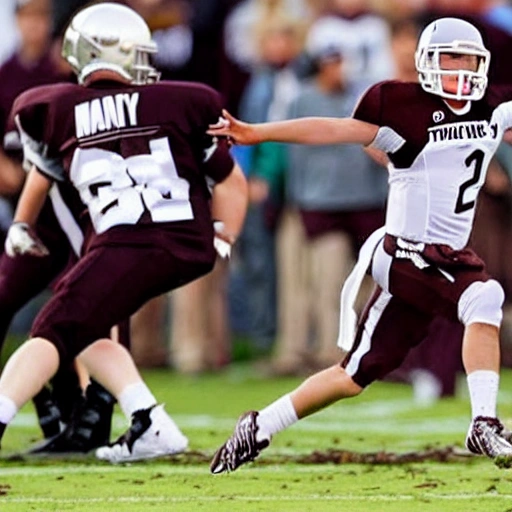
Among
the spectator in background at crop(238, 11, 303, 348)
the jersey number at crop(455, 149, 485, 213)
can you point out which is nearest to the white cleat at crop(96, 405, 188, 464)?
the jersey number at crop(455, 149, 485, 213)

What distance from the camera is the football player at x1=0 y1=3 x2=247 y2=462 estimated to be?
7332 mm

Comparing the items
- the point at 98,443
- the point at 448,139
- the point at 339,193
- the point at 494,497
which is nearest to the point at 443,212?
the point at 448,139

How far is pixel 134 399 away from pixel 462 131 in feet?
5.24

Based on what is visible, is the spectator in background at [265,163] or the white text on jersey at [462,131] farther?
the spectator in background at [265,163]

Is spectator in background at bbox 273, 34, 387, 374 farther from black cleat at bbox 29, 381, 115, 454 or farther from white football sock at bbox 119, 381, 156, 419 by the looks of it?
white football sock at bbox 119, 381, 156, 419

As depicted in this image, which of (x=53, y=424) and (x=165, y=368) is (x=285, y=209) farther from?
(x=53, y=424)

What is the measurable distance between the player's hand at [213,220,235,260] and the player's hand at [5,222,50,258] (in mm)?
676

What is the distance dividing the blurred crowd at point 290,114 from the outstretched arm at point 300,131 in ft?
15.0

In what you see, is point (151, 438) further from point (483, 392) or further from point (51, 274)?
point (483, 392)

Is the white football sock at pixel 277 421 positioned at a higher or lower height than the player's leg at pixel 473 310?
lower

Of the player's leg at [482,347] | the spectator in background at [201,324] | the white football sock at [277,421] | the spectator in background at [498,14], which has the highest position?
the spectator in background at [498,14]

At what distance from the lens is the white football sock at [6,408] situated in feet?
23.5

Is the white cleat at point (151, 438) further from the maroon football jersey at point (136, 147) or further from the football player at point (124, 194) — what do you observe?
the maroon football jersey at point (136, 147)

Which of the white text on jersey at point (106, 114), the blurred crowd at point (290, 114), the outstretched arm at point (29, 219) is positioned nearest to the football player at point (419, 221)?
the white text on jersey at point (106, 114)
